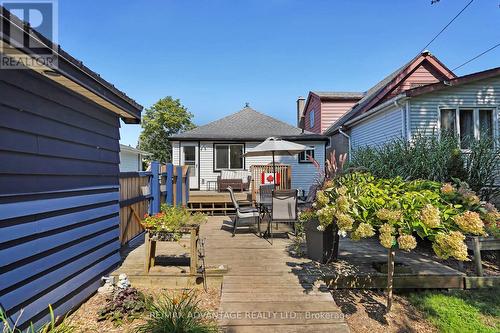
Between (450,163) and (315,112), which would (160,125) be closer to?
(315,112)

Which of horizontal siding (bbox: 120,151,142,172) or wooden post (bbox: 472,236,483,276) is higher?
horizontal siding (bbox: 120,151,142,172)

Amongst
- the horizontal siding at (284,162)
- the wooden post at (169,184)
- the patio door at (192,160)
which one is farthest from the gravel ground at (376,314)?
the patio door at (192,160)

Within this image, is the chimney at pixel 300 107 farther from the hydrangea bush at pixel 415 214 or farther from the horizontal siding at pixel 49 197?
the hydrangea bush at pixel 415 214

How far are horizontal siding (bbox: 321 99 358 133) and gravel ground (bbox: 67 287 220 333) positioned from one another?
14.0 m

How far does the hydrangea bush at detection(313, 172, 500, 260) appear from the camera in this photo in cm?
219

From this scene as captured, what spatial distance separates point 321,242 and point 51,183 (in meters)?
3.39

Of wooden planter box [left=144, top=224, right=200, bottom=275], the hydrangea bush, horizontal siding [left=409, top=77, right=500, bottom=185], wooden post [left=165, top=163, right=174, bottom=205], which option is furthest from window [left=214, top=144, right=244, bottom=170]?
the hydrangea bush

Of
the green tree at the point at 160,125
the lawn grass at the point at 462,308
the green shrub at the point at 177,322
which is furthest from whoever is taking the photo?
the green tree at the point at 160,125

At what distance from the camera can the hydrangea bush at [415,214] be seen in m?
2.19

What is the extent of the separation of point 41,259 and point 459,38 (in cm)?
1621

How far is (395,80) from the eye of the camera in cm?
1125

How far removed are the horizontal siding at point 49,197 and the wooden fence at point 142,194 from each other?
0.83 m

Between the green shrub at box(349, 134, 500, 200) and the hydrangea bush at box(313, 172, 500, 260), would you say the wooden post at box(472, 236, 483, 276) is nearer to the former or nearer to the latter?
the hydrangea bush at box(313, 172, 500, 260)

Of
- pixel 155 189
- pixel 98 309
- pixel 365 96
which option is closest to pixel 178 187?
pixel 155 189
